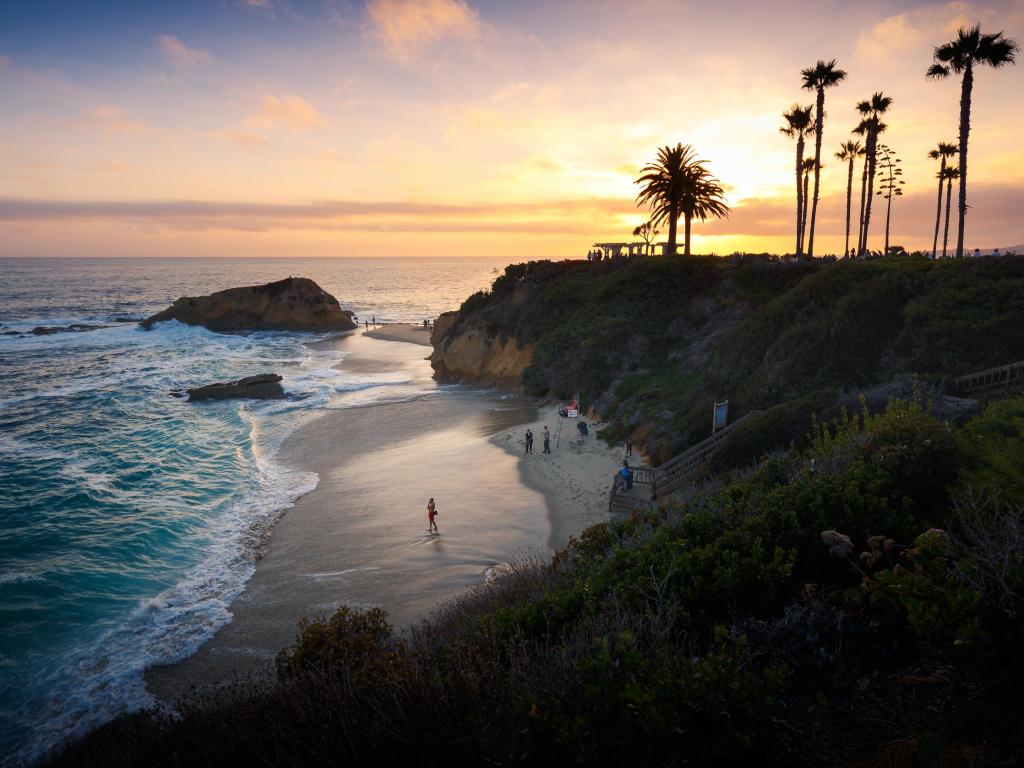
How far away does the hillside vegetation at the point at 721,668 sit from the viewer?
4906mm

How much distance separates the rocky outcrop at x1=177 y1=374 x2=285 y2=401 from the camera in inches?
1458

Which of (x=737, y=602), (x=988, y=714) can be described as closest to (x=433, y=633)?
(x=737, y=602)

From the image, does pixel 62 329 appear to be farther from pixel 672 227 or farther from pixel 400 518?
pixel 400 518

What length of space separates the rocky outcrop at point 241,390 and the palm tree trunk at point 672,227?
30.5m

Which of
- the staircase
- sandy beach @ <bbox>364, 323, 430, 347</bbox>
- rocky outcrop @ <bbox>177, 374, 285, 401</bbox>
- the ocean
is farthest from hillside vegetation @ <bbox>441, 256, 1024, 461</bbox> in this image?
sandy beach @ <bbox>364, 323, 430, 347</bbox>

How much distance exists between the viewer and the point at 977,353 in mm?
18891

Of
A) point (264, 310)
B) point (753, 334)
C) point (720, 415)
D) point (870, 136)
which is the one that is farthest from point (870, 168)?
point (264, 310)

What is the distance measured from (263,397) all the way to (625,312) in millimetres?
23812

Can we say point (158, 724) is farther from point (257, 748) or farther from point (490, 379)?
point (490, 379)

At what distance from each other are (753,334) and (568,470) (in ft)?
36.3

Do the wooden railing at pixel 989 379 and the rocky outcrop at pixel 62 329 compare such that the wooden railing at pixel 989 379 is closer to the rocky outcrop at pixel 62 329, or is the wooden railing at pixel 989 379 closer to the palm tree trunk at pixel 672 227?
the palm tree trunk at pixel 672 227

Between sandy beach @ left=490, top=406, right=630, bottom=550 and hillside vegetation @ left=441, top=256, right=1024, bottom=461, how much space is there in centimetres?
145

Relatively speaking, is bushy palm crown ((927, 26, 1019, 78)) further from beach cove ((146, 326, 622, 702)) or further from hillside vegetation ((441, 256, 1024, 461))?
beach cove ((146, 326, 622, 702))

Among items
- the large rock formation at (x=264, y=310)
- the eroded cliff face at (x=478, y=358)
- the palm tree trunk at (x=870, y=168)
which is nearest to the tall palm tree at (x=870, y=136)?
the palm tree trunk at (x=870, y=168)
